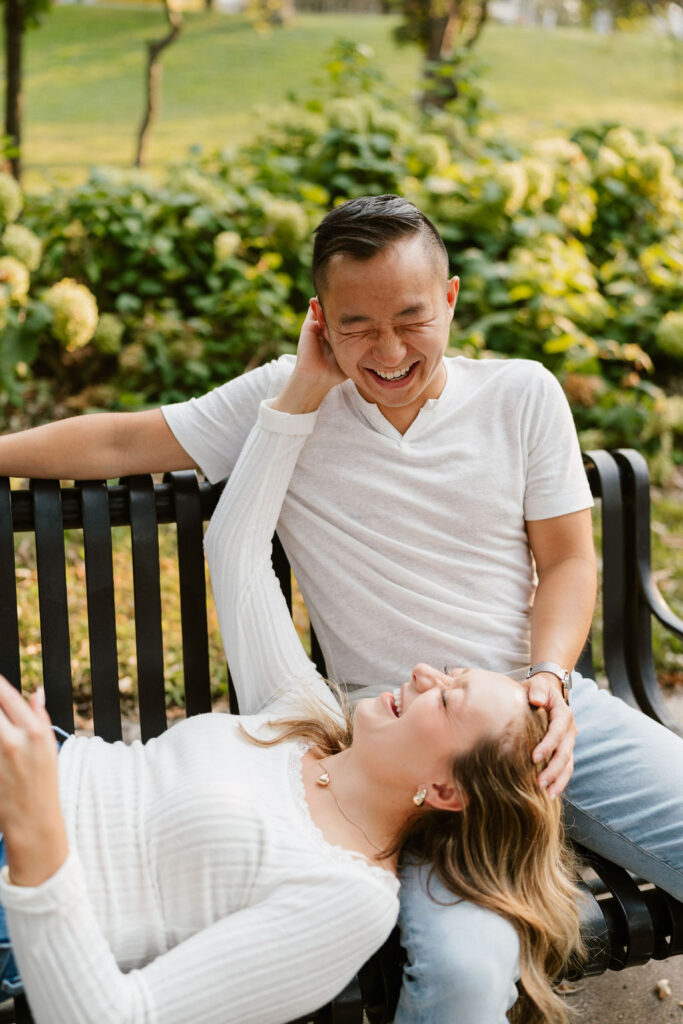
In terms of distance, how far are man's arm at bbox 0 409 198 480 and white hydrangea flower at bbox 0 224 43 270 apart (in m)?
2.28

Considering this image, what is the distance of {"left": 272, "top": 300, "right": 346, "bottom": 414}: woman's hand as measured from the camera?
2.40m

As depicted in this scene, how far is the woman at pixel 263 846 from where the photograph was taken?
1.63 meters

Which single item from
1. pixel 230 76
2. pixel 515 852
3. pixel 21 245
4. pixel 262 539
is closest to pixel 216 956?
pixel 515 852

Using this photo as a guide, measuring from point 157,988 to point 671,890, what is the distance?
3.92 ft

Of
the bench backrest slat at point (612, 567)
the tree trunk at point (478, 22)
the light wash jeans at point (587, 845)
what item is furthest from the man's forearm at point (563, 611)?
the tree trunk at point (478, 22)

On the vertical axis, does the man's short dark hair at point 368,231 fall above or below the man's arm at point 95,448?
above

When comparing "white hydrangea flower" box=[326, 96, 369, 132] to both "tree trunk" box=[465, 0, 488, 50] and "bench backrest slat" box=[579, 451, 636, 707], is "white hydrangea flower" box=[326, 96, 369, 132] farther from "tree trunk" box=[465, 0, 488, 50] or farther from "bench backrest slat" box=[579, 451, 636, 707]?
"tree trunk" box=[465, 0, 488, 50]

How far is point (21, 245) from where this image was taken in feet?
14.3

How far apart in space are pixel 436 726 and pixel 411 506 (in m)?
0.71

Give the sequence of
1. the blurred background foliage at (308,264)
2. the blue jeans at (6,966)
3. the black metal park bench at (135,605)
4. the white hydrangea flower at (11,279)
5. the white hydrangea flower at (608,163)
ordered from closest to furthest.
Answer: the blue jeans at (6,966) → the black metal park bench at (135,605) → the white hydrangea flower at (11,279) → the blurred background foliage at (308,264) → the white hydrangea flower at (608,163)

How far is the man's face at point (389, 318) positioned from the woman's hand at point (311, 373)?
0.03m

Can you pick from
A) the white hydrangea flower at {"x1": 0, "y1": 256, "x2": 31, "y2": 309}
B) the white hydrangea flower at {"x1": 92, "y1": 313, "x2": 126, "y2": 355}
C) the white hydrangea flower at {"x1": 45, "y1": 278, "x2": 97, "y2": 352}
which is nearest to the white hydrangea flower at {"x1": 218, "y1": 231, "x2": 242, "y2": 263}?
the white hydrangea flower at {"x1": 92, "y1": 313, "x2": 126, "y2": 355}

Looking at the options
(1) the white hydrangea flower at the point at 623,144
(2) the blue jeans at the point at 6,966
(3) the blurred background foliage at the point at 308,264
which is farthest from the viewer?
(1) the white hydrangea flower at the point at 623,144

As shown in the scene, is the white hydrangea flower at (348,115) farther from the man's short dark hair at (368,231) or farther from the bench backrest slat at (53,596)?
the bench backrest slat at (53,596)
